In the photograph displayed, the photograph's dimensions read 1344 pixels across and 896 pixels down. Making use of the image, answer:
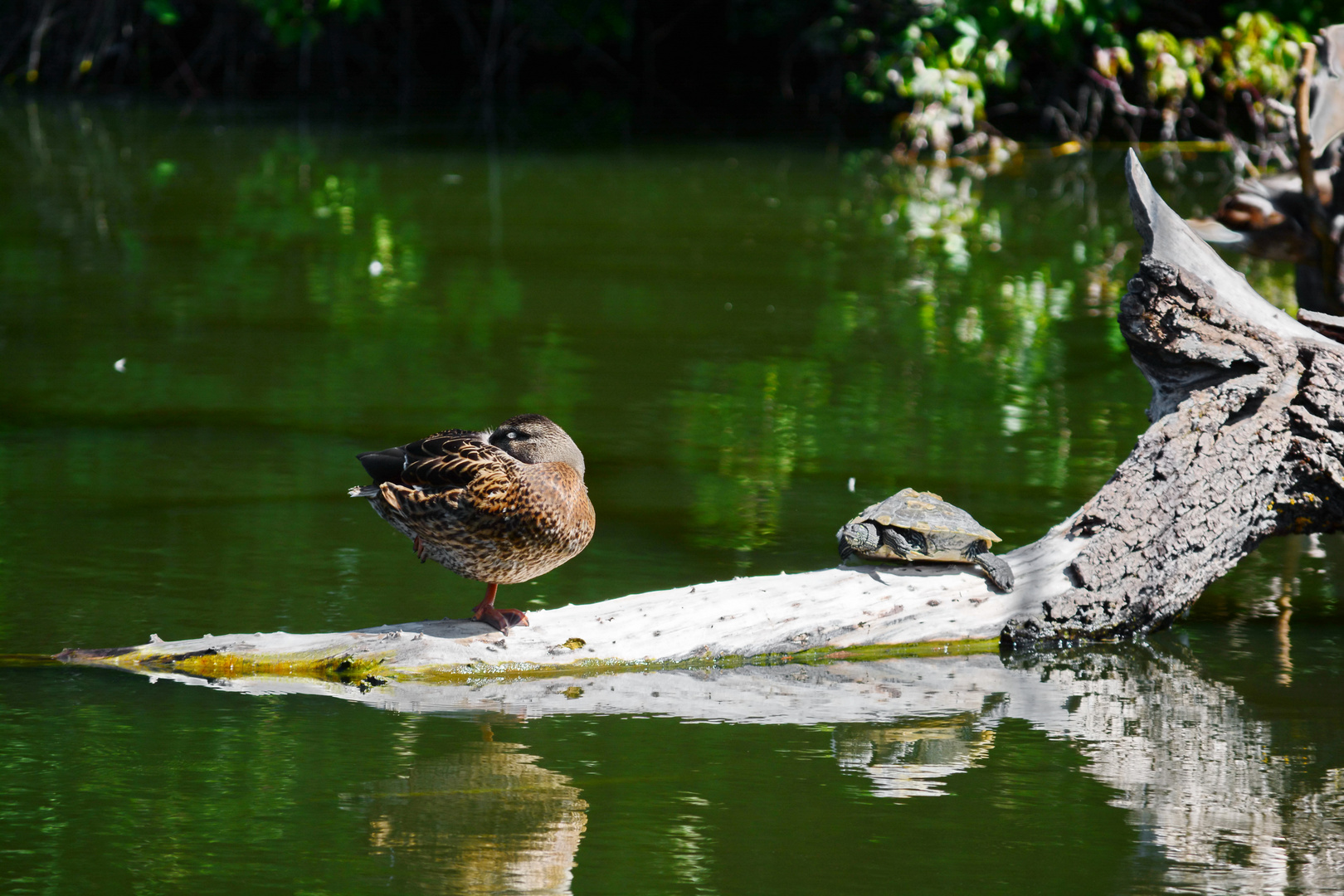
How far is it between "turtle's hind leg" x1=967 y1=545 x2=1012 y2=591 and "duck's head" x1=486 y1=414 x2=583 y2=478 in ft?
3.83

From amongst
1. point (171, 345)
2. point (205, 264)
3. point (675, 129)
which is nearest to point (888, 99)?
point (675, 129)

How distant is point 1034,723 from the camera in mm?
4238

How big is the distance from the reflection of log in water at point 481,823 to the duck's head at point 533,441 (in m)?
0.82

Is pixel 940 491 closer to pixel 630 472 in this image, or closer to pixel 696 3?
pixel 630 472

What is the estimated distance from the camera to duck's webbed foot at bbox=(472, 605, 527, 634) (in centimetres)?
442

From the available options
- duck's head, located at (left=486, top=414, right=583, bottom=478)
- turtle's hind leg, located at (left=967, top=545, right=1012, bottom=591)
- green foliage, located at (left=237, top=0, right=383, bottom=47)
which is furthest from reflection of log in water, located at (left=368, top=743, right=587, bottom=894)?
green foliage, located at (left=237, top=0, right=383, bottom=47)

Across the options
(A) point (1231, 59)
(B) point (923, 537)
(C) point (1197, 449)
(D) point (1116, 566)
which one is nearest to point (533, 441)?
(B) point (923, 537)

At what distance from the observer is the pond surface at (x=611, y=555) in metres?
3.53

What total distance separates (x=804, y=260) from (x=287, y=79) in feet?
44.9

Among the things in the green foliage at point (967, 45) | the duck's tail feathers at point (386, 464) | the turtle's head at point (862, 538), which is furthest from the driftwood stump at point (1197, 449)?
the green foliage at point (967, 45)

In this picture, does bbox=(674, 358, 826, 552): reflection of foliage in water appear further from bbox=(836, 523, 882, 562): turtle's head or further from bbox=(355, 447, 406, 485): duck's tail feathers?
bbox=(355, 447, 406, 485): duck's tail feathers

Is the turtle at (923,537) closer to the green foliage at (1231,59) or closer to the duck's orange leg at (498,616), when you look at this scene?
the duck's orange leg at (498,616)

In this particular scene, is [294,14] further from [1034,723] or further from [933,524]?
[1034,723]

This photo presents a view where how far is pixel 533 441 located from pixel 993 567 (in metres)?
1.35
